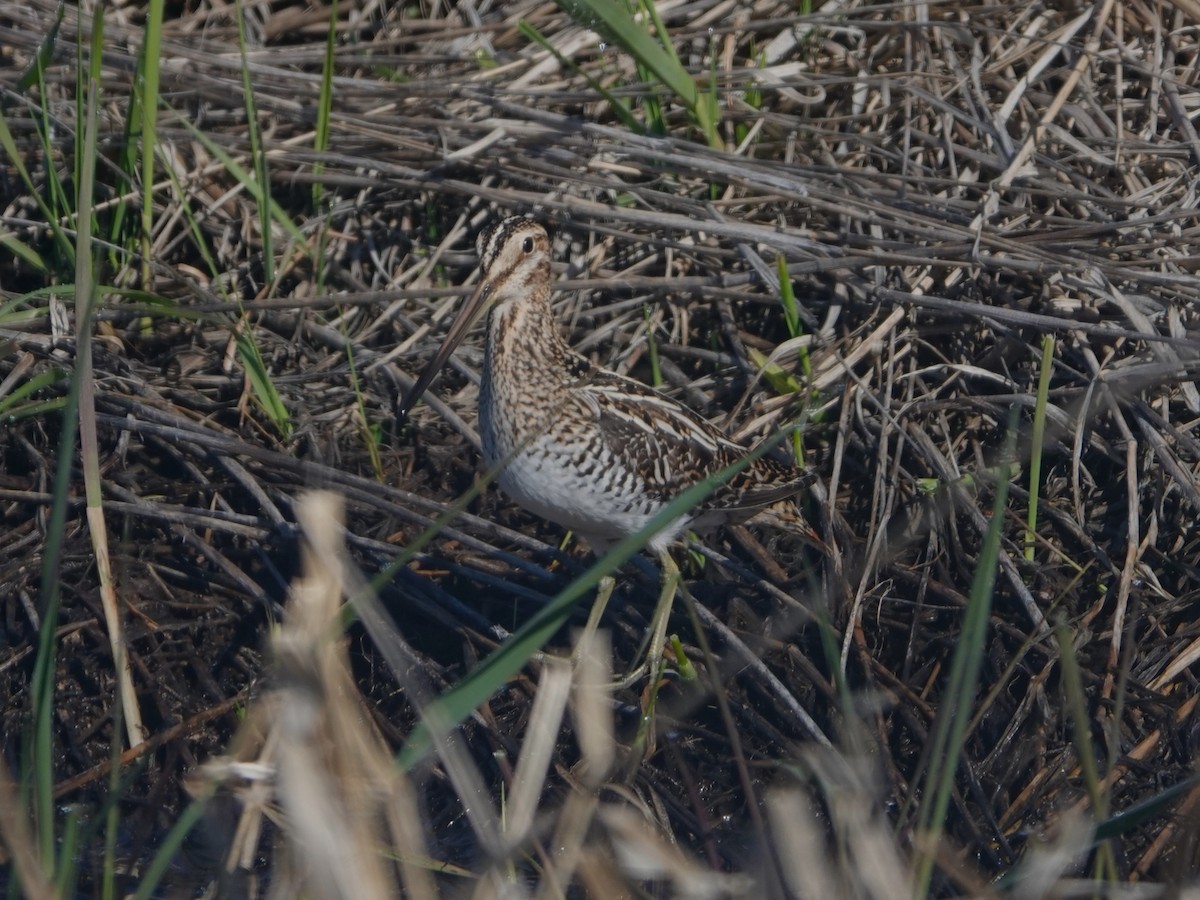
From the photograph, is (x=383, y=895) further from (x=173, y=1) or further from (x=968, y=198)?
(x=173, y=1)

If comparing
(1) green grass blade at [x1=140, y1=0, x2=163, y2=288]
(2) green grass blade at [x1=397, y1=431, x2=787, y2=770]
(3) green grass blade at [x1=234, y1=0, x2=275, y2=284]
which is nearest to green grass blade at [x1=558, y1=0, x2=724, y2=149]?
(3) green grass blade at [x1=234, y1=0, x2=275, y2=284]

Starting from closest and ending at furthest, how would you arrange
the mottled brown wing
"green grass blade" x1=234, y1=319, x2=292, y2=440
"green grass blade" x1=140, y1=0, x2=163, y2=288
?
the mottled brown wing → "green grass blade" x1=234, y1=319, x2=292, y2=440 → "green grass blade" x1=140, y1=0, x2=163, y2=288

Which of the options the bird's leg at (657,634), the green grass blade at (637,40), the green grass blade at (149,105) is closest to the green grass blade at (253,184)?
the green grass blade at (149,105)

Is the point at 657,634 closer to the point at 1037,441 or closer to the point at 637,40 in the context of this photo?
the point at 1037,441

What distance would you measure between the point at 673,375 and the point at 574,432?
92 cm

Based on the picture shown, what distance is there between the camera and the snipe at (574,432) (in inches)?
129

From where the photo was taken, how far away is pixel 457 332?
3508 mm

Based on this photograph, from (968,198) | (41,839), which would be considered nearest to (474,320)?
(968,198)

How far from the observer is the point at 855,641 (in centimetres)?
330

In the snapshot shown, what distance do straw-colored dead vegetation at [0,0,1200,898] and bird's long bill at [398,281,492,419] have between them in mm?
273

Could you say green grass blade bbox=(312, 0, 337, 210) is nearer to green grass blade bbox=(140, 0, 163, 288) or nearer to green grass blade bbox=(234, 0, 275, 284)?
green grass blade bbox=(234, 0, 275, 284)

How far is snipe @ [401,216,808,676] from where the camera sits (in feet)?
10.7

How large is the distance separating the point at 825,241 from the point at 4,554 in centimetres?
243

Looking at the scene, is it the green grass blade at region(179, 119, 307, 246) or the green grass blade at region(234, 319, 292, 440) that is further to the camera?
the green grass blade at region(179, 119, 307, 246)
